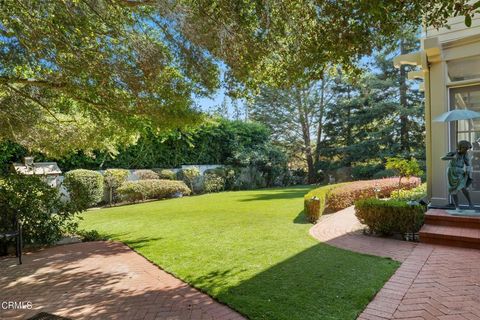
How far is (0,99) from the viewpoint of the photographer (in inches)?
247

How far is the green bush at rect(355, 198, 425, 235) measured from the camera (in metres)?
6.01

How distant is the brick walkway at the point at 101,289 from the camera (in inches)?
137

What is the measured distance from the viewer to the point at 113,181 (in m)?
13.8

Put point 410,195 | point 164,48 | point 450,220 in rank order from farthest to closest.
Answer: point 410,195 < point 450,220 < point 164,48

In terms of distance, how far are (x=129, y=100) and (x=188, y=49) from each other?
1.53 m

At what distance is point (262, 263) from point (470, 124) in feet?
18.4

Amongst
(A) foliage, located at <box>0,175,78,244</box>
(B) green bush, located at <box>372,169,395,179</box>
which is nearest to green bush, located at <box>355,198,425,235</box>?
(A) foliage, located at <box>0,175,78,244</box>

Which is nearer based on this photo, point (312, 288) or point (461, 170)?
point (312, 288)

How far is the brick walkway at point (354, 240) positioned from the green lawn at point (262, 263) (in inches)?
12.2

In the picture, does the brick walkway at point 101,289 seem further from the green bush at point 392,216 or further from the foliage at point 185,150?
the foliage at point 185,150

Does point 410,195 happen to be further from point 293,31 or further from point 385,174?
point 385,174

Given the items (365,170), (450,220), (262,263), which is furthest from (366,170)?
(262,263)

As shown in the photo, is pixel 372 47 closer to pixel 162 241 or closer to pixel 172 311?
pixel 172 311

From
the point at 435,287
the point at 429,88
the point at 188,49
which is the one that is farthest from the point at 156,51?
the point at 429,88
